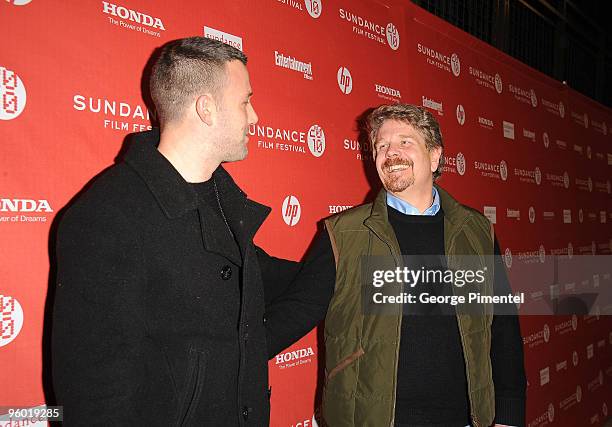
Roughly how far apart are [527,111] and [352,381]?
3.46 metres

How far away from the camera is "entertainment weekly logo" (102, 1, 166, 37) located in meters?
1.58

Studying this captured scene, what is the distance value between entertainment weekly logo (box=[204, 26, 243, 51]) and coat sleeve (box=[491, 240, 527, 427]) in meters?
1.35

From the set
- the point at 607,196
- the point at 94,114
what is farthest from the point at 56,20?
the point at 607,196

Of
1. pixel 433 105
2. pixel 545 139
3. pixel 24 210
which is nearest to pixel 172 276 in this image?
pixel 24 210

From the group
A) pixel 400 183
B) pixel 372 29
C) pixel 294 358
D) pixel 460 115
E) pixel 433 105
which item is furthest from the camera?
pixel 460 115

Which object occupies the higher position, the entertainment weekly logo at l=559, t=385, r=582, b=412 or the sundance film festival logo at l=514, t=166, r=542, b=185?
the sundance film festival logo at l=514, t=166, r=542, b=185

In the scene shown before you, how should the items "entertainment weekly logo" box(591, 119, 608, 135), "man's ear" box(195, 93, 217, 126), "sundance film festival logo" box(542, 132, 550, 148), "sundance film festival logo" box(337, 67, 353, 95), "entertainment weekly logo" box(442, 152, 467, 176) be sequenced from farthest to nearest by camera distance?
"entertainment weekly logo" box(591, 119, 608, 135)
"sundance film festival logo" box(542, 132, 550, 148)
"entertainment weekly logo" box(442, 152, 467, 176)
"sundance film festival logo" box(337, 67, 353, 95)
"man's ear" box(195, 93, 217, 126)

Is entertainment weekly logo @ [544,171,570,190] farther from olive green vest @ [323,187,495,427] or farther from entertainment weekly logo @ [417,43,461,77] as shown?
olive green vest @ [323,187,495,427]

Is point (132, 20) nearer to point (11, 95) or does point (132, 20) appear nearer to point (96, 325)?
point (11, 95)

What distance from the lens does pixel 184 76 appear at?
127 centimetres

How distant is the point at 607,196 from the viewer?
564 centimetres

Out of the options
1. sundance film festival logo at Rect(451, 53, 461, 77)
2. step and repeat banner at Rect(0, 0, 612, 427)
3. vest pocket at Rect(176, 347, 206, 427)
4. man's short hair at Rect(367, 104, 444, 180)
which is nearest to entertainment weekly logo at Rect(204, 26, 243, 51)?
step and repeat banner at Rect(0, 0, 612, 427)

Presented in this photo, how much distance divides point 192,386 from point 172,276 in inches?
10.5

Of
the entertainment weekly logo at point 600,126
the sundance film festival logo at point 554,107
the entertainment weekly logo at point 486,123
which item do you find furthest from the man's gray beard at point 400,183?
the entertainment weekly logo at point 600,126
